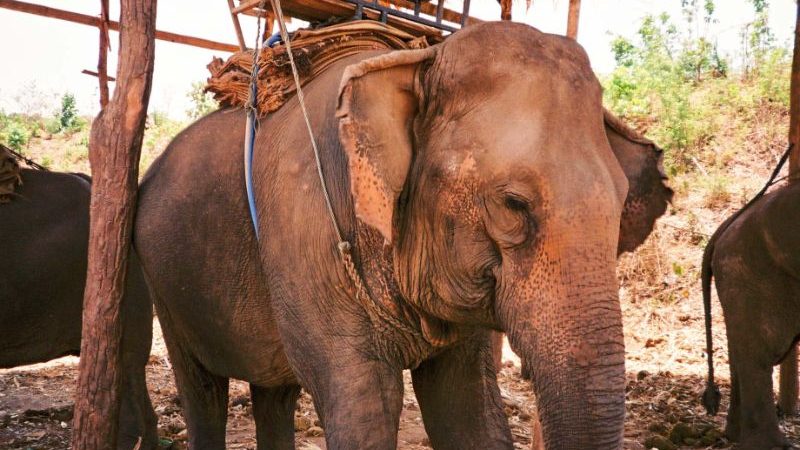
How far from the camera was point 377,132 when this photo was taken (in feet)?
8.98

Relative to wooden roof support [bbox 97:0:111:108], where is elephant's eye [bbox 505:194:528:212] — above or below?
below

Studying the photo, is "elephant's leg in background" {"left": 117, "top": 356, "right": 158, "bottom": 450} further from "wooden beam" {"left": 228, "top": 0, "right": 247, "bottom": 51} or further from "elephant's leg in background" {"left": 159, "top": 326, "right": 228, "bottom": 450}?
"wooden beam" {"left": 228, "top": 0, "right": 247, "bottom": 51}

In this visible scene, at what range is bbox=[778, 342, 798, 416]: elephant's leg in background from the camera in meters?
6.47

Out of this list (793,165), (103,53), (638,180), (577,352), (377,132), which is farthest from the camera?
(103,53)

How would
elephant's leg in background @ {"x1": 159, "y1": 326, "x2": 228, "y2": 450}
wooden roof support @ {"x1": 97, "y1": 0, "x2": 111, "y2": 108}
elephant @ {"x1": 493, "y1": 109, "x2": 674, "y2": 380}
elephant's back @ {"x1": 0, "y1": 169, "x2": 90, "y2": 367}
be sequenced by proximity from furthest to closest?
1. wooden roof support @ {"x1": 97, "y1": 0, "x2": 111, "y2": 108}
2. elephant's back @ {"x1": 0, "y1": 169, "x2": 90, "y2": 367}
3. elephant's leg in background @ {"x1": 159, "y1": 326, "x2": 228, "y2": 450}
4. elephant @ {"x1": 493, "y1": 109, "x2": 674, "y2": 380}

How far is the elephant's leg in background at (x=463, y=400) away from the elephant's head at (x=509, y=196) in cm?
57

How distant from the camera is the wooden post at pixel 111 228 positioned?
13.3 feet

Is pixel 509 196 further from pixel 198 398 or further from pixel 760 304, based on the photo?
pixel 760 304

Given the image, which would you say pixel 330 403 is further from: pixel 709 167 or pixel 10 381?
pixel 709 167

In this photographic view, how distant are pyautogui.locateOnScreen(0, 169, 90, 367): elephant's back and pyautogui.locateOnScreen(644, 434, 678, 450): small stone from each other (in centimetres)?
348

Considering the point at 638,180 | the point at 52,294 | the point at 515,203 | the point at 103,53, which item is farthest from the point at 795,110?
the point at 103,53

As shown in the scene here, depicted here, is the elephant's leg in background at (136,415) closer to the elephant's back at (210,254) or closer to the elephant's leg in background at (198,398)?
the elephant's leg in background at (198,398)

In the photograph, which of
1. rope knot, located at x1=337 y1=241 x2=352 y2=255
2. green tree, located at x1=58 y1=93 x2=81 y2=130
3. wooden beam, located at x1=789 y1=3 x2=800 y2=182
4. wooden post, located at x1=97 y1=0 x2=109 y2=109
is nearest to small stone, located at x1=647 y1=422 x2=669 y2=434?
wooden beam, located at x1=789 y1=3 x2=800 y2=182

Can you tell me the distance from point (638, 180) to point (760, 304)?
9.50 feet
